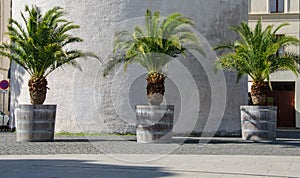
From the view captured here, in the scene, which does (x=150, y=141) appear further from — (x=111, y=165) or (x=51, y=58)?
(x=111, y=165)

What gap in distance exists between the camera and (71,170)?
10148 mm

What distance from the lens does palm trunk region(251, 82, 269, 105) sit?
57.7 feet

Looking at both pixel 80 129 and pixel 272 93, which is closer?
pixel 80 129

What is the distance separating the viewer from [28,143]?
1617cm

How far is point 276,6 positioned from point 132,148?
2025 centimetres

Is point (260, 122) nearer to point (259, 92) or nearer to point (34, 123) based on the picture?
point (259, 92)

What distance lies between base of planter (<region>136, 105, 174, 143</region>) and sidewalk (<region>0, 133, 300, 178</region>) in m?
0.47

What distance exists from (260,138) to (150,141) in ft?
12.6

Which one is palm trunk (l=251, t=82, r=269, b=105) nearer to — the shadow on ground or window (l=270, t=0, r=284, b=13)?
the shadow on ground

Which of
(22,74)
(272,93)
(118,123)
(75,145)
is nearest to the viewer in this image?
(75,145)

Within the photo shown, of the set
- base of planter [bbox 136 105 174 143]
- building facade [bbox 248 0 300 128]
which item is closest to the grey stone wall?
base of planter [bbox 136 105 174 143]

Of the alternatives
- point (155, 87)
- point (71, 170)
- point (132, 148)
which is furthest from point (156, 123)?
point (71, 170)

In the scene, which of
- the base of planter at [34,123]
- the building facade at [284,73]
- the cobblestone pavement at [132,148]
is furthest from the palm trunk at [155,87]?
the building facade at [284,73]

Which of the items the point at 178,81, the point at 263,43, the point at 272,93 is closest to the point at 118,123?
the point at 178,81
